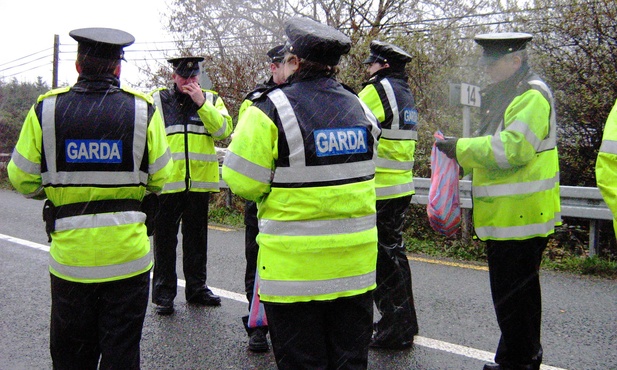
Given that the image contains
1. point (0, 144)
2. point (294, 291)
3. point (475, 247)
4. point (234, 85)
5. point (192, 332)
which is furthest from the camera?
point (0, 144)

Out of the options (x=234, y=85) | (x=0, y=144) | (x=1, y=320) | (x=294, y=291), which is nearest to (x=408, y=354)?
(x=294, y=291)

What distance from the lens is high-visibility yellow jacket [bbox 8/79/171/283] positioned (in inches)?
110

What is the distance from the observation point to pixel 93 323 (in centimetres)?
287

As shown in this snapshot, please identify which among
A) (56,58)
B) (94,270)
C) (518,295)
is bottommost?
(518,295)

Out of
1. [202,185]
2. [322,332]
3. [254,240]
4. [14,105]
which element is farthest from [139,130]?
[14,105]

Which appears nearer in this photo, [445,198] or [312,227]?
[312,227]

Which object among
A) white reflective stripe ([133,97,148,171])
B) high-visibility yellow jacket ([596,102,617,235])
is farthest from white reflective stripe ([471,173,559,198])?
white reflective stripe ([133,97,148,171])

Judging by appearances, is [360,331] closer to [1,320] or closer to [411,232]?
[1,320]

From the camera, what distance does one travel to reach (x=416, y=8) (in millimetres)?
16031

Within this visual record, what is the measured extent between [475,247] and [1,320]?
17.3 ft

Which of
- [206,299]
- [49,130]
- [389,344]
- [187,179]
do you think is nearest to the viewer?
[49,130]

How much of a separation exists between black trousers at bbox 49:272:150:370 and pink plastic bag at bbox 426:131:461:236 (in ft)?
6.24

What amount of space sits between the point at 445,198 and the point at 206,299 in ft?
8.29

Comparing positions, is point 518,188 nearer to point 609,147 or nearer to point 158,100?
point 609,147
